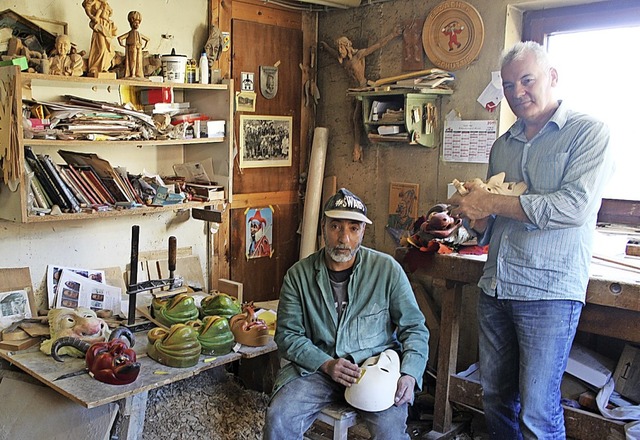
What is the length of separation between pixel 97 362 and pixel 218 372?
1099 mm

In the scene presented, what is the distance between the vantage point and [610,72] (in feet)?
9.87

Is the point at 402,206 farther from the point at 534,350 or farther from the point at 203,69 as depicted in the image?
the point at 534,350

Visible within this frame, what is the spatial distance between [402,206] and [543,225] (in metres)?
1.64

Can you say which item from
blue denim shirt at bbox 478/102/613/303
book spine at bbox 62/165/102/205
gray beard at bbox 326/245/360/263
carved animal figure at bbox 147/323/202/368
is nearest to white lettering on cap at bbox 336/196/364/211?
gray beard at bbox 326/245/360/263

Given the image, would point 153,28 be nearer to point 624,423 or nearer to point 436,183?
point 436,183

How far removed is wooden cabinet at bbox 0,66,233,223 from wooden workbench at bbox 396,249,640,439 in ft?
3.80

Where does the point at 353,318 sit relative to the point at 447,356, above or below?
above

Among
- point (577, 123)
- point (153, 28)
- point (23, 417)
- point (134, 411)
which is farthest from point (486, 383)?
point (153, 28)

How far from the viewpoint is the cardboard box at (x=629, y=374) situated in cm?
262

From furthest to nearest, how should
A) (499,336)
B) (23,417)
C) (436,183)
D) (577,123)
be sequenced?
(436,183) < (23,417) < (499,336) < (577,123)

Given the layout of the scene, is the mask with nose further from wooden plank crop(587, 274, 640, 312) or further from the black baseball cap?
wooden plank crop(587, 274, 640, 312)

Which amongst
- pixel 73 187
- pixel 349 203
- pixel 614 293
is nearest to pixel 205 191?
pixel 73 187

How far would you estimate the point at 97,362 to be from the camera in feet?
7.81

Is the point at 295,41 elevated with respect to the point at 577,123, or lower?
elevated
